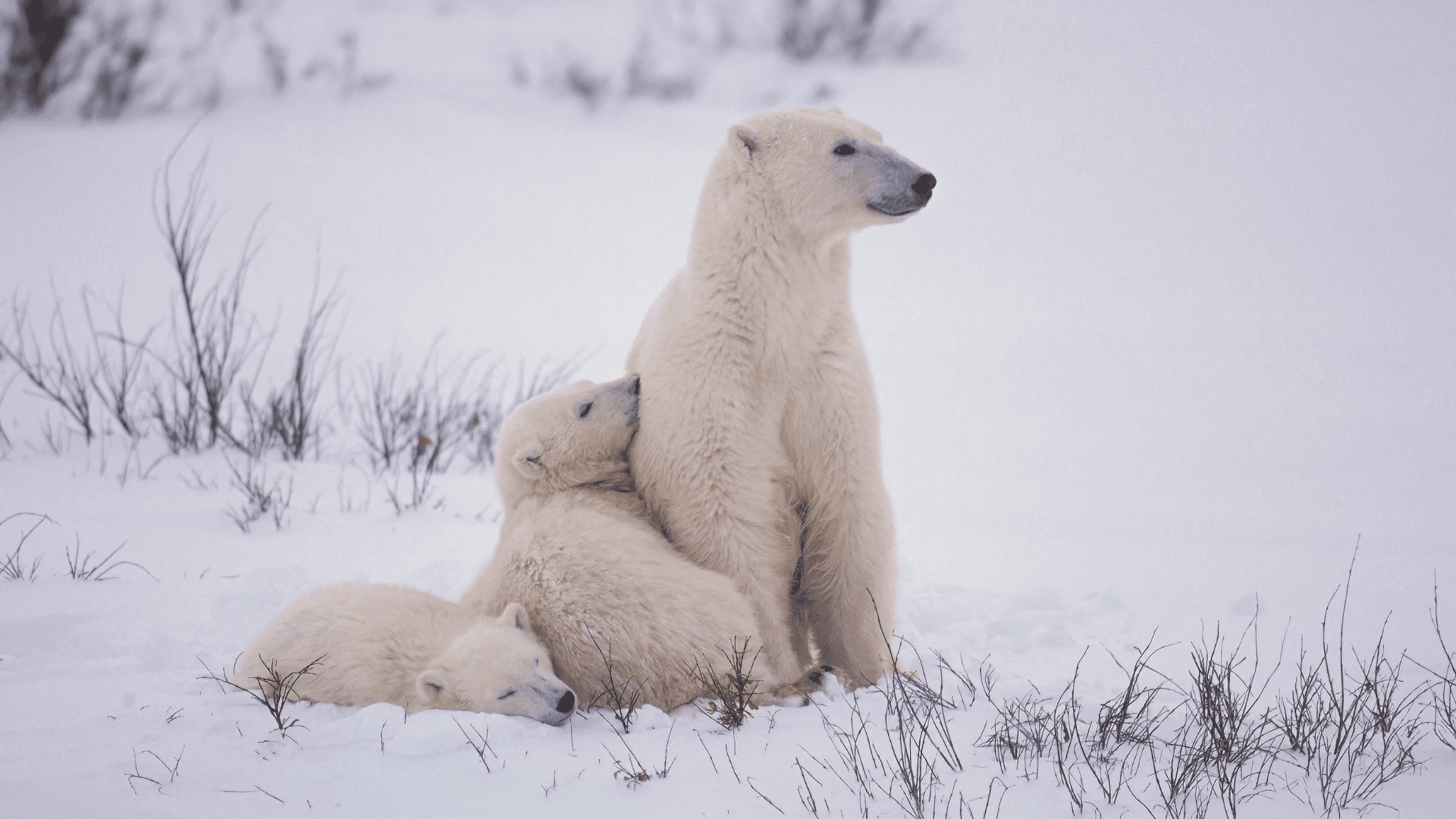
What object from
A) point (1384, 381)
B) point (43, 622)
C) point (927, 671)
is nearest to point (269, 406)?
point (43, 622)

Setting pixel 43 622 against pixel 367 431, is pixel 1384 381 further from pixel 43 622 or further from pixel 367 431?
pixel 43 622

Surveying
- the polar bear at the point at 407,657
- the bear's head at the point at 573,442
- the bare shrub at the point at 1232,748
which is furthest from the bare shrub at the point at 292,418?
the bare shrub at the point at 1232,748

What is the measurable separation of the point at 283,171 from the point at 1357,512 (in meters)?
17.1

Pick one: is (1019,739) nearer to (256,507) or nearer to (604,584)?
(604,584)

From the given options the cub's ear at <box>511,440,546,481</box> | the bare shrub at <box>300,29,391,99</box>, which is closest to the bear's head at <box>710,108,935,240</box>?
the cub's ear at <box>511,440,546,481</box>

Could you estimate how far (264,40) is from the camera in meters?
17.4

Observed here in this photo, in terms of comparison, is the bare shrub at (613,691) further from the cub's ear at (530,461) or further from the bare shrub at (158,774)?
the bare shrub at (158,774)

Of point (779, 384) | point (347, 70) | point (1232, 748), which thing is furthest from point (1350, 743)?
point (347, 70)

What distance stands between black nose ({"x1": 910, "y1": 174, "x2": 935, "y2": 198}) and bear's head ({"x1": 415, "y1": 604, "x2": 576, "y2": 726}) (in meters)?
1.76

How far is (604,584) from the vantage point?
2602 millimetres

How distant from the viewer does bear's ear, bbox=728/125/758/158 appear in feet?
9.07

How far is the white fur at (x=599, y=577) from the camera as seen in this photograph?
8.33 feet

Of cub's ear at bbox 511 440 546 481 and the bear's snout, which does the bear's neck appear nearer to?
the bear's snout

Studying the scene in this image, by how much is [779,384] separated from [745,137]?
0.79 meters
